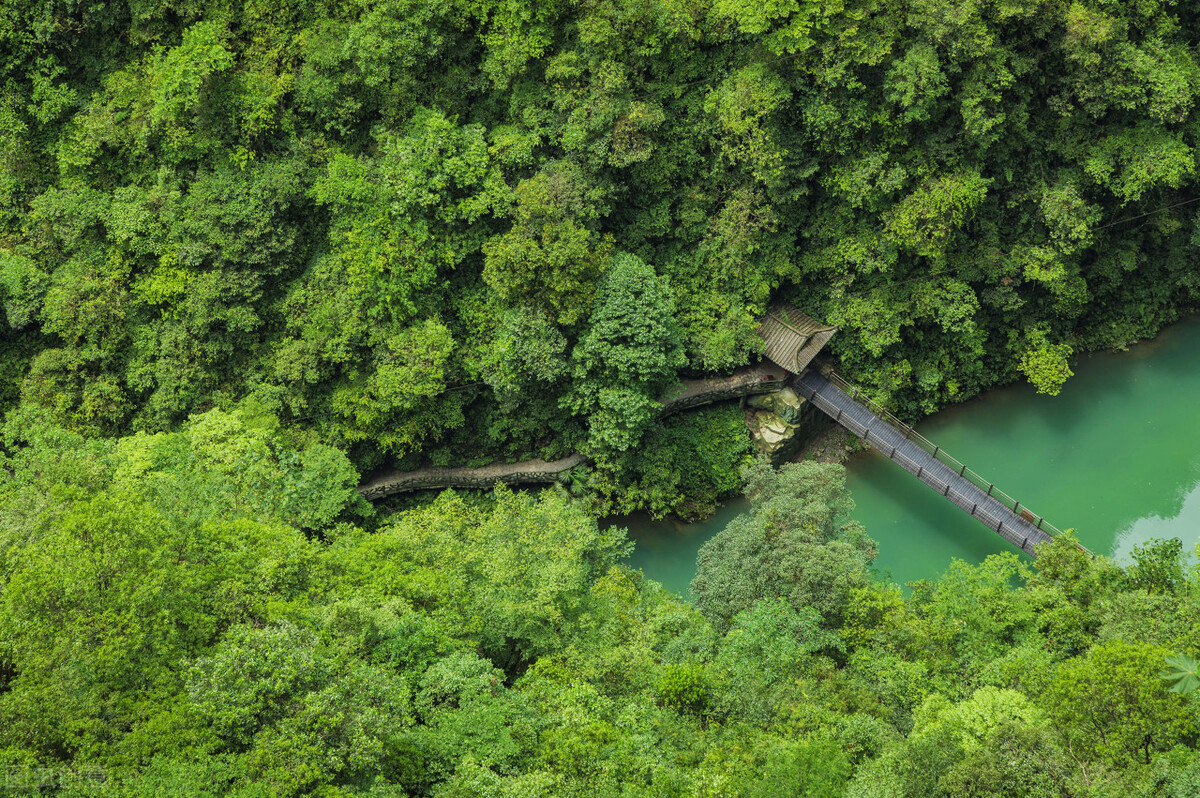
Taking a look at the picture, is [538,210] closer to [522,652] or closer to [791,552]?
[791,552]

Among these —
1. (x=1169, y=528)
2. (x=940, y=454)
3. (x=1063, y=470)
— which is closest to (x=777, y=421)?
(x=940, y=454)

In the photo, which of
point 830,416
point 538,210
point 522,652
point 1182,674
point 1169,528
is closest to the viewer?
point 1182,674

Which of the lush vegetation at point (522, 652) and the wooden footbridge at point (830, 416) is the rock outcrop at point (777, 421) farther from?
the lush vegetation at point (522, 652)

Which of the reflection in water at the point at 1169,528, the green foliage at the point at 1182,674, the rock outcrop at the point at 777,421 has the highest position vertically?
the reflection in water at the point at 1169,528

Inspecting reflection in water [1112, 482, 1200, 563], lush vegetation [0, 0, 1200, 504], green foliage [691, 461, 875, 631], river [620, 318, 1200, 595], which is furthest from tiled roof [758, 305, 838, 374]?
reflection in water [1112, 482, 1200, 563]

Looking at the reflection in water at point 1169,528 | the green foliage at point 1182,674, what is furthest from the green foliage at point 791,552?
the reflection in water at point 1169,528

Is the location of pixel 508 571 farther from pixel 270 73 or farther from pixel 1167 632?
pixel 270 73
